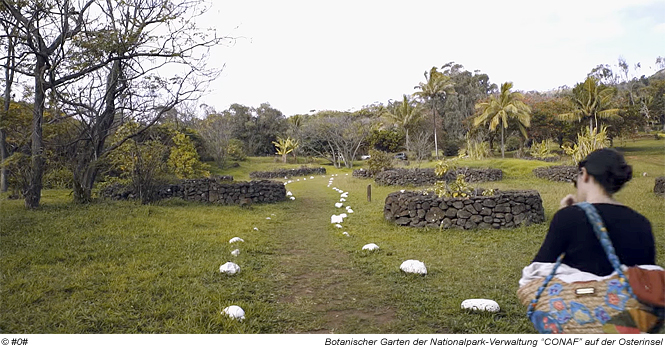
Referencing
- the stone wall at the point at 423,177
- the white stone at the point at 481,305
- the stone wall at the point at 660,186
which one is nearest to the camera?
the white stone at the point at 481,305

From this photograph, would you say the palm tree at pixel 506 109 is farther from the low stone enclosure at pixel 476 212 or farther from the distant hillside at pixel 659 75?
the distant hillside at pixel 659 75

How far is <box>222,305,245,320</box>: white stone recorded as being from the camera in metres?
3.48

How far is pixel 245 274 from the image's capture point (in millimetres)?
4918

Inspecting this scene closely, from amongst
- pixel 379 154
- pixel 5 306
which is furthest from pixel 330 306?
pixel 379 154

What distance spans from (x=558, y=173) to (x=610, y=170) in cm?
1811

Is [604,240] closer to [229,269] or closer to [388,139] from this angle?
[229,269]

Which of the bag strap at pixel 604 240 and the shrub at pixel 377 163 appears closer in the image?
the bag strap at pixel 604 240

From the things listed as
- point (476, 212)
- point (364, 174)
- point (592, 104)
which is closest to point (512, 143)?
point (592, 104)

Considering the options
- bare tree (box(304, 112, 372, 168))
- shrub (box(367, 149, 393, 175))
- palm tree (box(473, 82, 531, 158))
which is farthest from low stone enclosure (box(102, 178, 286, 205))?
palm tree (box(473, 82, 531, 158))

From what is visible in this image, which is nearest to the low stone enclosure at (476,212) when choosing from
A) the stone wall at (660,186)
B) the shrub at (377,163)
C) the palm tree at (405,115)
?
the stone wall at (660,186)

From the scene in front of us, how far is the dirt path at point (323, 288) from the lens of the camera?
354cm

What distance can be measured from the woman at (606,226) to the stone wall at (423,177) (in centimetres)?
1621
